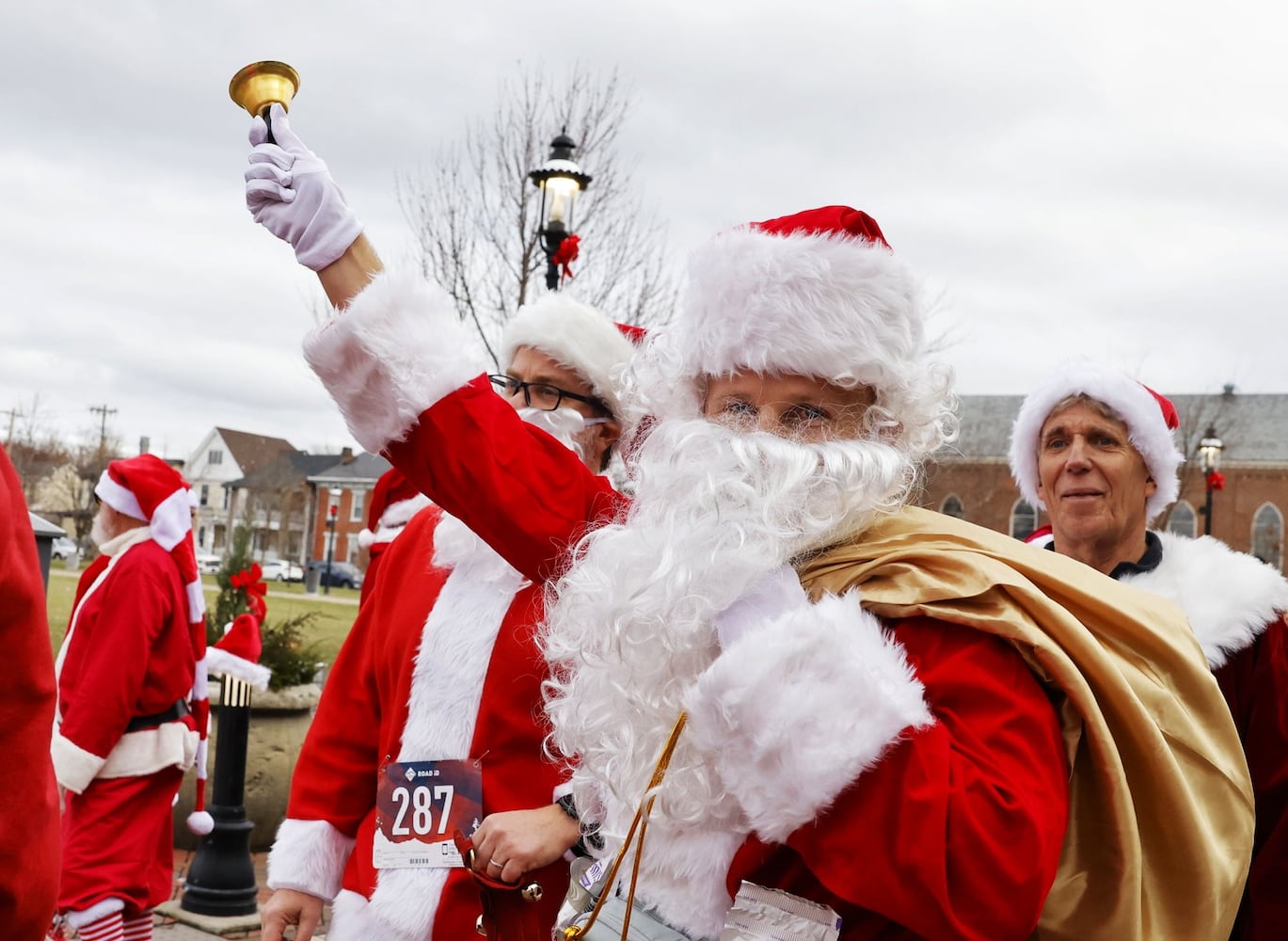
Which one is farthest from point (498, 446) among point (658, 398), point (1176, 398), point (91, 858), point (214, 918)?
point (1176, 398)

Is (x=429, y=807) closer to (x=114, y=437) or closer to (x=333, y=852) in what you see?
(x=333, y=852)

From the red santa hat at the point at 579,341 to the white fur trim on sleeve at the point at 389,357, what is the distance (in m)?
0.96

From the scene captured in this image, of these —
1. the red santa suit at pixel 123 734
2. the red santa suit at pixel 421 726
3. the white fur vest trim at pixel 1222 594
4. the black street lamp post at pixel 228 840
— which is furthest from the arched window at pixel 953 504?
the red santa suit at pixel 421 726

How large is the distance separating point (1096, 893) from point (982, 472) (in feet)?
153

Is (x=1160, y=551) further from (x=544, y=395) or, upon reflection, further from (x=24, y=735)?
(x=24, y=735)

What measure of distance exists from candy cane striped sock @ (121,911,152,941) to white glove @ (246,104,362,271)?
4.14m

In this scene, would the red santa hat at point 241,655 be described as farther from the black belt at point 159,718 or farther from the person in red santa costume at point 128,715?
the black belt at point 159,718

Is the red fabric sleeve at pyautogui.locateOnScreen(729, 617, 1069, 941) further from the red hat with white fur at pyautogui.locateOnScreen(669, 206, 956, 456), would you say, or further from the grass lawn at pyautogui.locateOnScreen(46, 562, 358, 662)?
the grass lawn at pyautogui.locateOnScreen(46, 562, 358, 662)

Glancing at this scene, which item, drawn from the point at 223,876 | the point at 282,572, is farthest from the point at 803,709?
the point at 282,572

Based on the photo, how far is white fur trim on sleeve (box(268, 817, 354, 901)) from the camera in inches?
106

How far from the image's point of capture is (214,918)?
20.1 feet

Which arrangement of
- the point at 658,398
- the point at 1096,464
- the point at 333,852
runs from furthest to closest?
1. the point at 1096,464
2. the point at 333,852
3. the point at 658,398

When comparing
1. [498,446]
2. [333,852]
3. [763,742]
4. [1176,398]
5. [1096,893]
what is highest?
[1176,398]

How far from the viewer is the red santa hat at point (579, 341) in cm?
299
